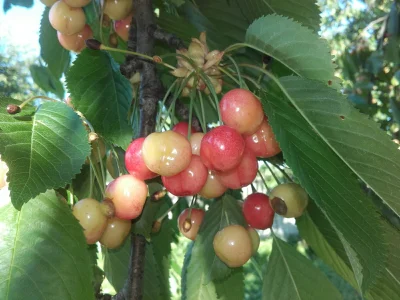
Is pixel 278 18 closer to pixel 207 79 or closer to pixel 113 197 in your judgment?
pixel 207 79

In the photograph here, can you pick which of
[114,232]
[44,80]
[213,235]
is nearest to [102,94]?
[114,232]

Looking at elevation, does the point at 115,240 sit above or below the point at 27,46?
above

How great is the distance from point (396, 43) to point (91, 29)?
2.25 metres

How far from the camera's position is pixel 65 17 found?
3.88 ft

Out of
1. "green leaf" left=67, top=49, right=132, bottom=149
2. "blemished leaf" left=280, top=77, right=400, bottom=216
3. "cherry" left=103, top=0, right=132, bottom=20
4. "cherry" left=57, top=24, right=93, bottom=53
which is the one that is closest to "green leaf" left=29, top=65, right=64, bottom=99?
"cherry" left=57, top=24, right=93, bottom=53

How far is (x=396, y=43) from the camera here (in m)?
2.97

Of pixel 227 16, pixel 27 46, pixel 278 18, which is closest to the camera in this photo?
pixel 278 18

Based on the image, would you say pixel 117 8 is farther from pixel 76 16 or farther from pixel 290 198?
pixel 290 198

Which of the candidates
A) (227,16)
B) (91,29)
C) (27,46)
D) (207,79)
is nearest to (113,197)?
(207,79)

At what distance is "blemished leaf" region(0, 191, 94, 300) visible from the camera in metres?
0.73

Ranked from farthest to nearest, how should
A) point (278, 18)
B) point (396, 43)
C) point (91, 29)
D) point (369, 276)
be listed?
point (396, 43)
point (91, 29)
point (278, 18)
point (369, 276)

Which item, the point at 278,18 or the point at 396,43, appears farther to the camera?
the point at 396,43

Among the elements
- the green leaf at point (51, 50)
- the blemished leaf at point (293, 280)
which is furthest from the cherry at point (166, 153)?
the green leaf at point (51, 50)

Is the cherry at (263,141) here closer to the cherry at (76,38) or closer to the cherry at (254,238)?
the cherry at (254,238)
